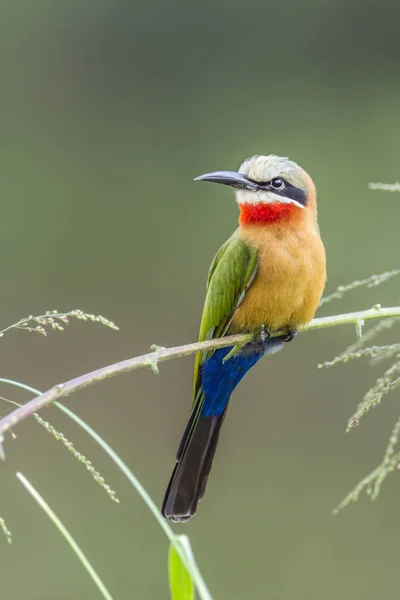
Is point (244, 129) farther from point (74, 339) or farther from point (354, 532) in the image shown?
point (354, 532)

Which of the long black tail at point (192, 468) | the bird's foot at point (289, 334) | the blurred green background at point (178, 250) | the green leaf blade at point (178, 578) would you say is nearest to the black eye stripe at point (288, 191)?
the bird's foot at point (289, 334)

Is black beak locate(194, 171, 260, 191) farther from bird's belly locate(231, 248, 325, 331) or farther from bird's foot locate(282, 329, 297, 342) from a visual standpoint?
bird's foot locate(282, 329, 297, 342)

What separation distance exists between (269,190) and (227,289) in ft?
0.82

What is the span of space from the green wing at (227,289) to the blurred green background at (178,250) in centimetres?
208

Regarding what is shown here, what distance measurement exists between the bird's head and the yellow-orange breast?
0.04m

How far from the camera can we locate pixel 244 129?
5645 millimetres

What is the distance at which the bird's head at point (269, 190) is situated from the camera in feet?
7.40

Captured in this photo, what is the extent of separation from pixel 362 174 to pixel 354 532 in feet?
6.05

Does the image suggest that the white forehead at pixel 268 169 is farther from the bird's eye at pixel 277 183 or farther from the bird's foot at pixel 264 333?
the bird's foot at pixel 264 333

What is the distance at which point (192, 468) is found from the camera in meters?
2.13

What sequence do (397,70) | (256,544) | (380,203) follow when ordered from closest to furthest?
(256,544) < (380,203) < (397,70)

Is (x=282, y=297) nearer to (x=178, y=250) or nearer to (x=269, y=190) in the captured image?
(x=269, y=190)

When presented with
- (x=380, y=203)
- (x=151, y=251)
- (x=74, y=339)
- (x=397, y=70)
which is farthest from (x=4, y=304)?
(x=397, y=70)

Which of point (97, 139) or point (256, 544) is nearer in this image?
point (256, 544)
